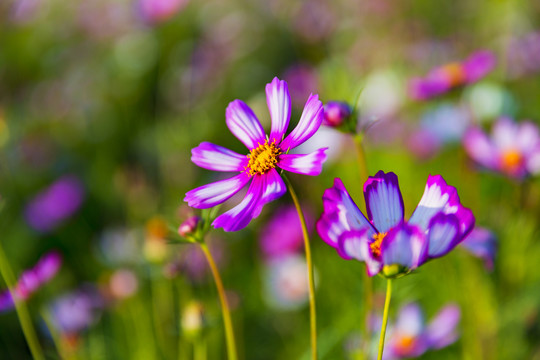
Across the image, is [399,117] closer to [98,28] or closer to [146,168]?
[146,168]

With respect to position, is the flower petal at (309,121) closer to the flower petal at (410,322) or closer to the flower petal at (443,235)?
the flower petal at (443,235)

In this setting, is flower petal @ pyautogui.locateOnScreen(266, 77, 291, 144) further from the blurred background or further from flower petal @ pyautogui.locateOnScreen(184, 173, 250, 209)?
the blurred background

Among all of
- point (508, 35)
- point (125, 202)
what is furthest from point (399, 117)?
point (125, 202)

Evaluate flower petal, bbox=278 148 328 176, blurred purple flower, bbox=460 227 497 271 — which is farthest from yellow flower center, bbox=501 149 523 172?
flower petal, bbox=278 148 328 176

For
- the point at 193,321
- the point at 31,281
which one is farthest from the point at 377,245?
the point at 31,281

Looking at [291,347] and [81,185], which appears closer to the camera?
[291,347]

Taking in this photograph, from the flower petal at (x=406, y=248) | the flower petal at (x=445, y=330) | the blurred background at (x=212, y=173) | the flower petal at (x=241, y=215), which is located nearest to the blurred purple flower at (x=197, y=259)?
the blurred background at (x=212, y=173)

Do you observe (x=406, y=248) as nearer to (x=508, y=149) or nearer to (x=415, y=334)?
(x=415, y=334)
